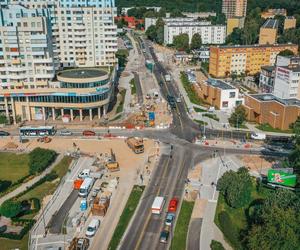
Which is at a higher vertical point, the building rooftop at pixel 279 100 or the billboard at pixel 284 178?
the building rooftop at pixel 279 100

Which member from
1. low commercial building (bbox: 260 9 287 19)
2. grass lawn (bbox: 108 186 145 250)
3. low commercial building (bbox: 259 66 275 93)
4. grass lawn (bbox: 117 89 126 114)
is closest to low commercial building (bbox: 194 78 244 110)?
low commercial building (bbox: 259 66 275 93)

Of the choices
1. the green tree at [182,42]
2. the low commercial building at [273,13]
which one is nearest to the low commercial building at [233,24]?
the low commercial building at [273,13]

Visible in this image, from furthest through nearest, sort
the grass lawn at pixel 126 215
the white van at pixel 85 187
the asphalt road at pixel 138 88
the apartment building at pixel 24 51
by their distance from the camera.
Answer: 1. the asphalt road at pixel 138 88
2. the apartment building at pixel 24 51
3. the white van at pixel 85 187
4. the grass lawn at pixel 126 215

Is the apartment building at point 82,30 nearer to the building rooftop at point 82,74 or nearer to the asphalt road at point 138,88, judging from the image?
the asphalt road at point 138,88

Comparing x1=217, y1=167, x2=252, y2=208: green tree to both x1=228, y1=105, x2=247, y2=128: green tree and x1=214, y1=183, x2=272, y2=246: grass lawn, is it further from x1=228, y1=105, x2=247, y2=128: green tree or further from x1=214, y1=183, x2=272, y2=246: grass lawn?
x1=228, y1=105, x2=247, y2=128: green tree

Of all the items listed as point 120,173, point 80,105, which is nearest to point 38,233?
point 120,173

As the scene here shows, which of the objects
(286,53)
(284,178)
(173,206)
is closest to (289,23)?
(286,53)
